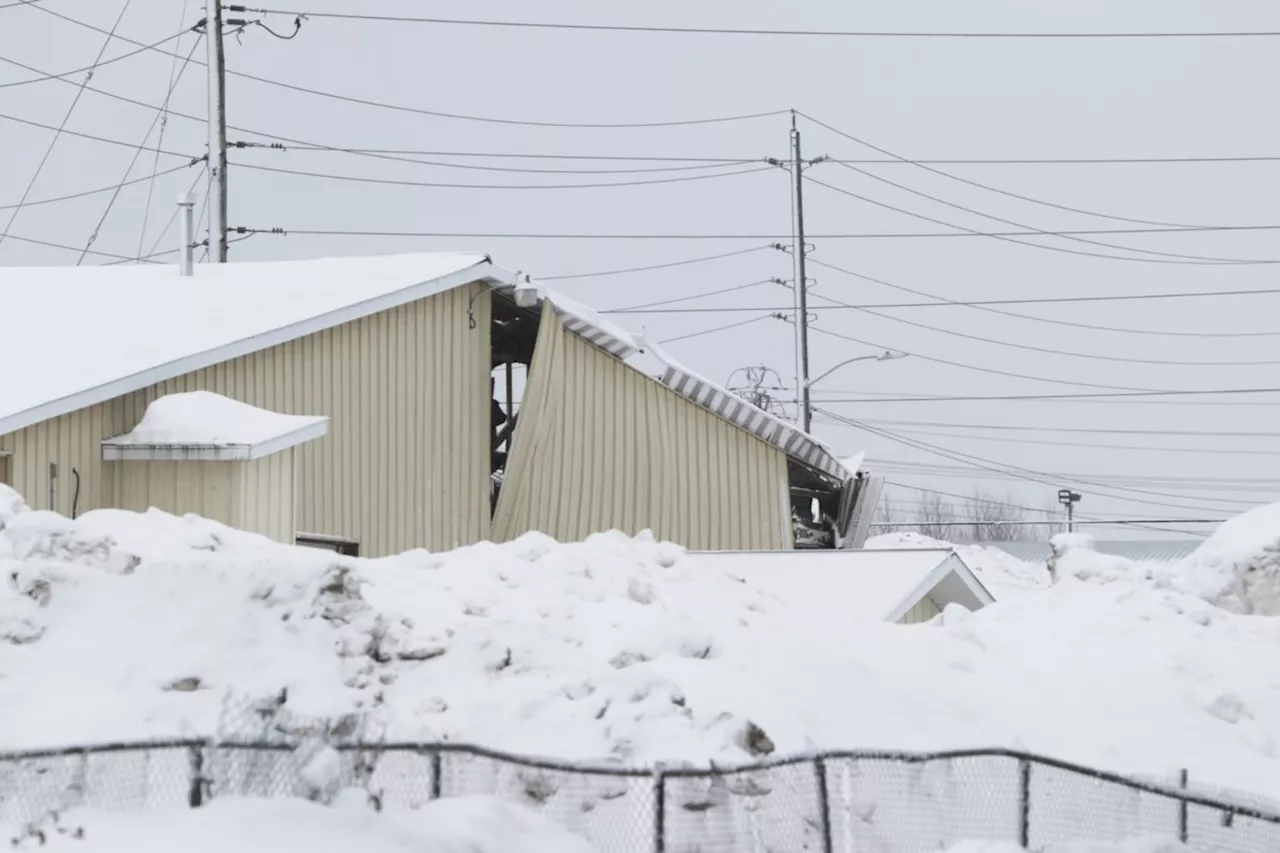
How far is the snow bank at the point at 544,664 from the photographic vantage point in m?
12.0

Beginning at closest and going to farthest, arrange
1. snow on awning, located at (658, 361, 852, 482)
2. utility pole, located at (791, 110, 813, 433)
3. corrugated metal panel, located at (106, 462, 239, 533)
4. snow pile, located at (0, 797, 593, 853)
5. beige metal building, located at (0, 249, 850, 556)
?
snow pile, located at (0, 797, 593, 853) → corrugated metal panel, located at (106, 462, 239, 533) → beige metal building, located at (0, 249, 850, 556) → snow on awning, located at (658, 361, 852, 482) → utility pole, located at (791, 110, 813, 433)

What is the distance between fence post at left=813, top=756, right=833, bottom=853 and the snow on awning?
13.6 metres

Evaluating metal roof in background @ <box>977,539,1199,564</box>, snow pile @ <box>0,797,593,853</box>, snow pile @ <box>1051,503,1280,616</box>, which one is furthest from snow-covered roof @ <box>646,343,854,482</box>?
metal roof in background @ <box>977,539,1199,564</box>

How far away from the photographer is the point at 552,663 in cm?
1363

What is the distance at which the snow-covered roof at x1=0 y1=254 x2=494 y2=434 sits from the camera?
17141 millimetres

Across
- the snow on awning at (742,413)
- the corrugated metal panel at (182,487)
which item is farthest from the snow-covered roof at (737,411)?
the corrugated metal panel at (182,487)

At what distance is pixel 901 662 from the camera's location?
15344mm

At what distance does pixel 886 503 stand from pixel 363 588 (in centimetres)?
7663

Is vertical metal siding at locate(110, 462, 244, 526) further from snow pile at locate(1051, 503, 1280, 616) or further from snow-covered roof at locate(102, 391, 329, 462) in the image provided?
snow pile at locate(1051, 503, 1280, 616)

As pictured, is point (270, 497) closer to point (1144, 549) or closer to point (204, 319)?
point (204, 319)

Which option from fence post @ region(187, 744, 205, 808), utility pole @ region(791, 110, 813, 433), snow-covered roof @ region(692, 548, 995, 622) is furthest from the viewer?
utility pole @ region(791, 110, 813, 433)

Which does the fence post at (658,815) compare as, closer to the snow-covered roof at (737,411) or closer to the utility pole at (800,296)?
the snow-covered roof at (737,411)

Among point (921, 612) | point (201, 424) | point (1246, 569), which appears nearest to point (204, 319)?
point (201, 424)

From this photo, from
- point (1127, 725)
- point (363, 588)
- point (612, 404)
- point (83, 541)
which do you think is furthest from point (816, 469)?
point (83, 541)
